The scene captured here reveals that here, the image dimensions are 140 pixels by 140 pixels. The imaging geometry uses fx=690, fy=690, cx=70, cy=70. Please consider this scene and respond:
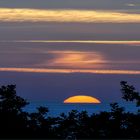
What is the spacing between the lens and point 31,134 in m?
19.3

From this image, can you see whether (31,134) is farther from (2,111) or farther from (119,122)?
(119,122)

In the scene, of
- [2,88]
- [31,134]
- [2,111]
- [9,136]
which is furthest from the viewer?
[2,88]

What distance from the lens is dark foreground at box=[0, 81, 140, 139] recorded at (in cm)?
1956

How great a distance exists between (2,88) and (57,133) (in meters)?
3.07

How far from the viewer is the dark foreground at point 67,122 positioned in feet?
64.2

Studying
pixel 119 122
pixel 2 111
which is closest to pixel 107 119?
pixel 119 122

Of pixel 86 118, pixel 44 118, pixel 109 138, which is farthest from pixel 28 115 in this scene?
pixel 109 138

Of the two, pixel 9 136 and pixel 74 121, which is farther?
pixel 74 121

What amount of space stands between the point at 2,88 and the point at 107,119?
12.2 feet

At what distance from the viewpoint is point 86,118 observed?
851 inches

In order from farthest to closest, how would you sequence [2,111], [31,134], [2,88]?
[2,88]
[2,111]
[31,134]

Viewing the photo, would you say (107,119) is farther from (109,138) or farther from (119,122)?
(109,138)

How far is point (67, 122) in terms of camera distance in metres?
21.5

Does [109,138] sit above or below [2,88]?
below
